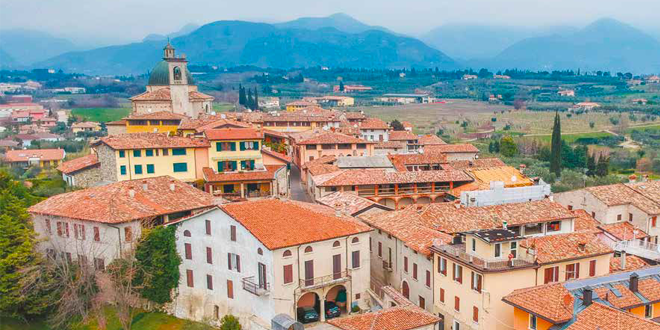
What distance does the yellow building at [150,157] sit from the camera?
51750 millimetres

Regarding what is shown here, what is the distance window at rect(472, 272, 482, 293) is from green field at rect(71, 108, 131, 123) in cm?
12621

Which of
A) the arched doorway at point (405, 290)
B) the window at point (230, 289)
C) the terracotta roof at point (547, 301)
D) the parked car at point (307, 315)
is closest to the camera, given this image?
the terracotta roof at point (547, 301)

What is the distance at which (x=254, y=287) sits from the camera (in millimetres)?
34219

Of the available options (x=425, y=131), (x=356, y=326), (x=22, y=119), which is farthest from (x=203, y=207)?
(x=22, y=119)

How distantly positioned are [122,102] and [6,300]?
16152cm

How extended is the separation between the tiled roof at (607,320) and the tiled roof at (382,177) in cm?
2816

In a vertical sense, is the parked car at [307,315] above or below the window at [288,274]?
below

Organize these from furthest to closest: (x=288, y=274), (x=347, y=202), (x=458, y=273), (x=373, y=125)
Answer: (x=373, y=125) → (x=347, y=202) → (x=288, y=274) → (x=458, y=273)

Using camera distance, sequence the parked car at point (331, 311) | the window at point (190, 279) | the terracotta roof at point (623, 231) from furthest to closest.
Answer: the terracotta roof at point (623, 231) < the window at point (190, 279) < the parked car at point (331, 311)

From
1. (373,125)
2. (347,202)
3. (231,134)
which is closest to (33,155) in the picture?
(231,134)

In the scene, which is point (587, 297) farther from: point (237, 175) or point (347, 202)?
point (237, 175)

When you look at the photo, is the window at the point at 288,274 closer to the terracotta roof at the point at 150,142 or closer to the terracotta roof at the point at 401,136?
the terracotta roof at the point at 150,142

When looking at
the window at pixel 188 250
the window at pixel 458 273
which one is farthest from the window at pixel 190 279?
the window at pixel 458 273

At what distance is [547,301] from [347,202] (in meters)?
20.4
